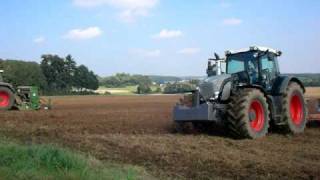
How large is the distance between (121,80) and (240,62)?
93.9m

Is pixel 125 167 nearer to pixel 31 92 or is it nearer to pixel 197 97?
pixel 197 97

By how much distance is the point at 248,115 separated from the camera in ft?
43.3

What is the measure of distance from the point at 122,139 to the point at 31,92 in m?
15.0

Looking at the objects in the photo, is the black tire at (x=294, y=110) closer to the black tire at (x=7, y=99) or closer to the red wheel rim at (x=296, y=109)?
the red wheel rim at (x=296, y=109)

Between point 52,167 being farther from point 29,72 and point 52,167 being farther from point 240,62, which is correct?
point 29,72

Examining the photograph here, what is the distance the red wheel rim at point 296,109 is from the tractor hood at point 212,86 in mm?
2607

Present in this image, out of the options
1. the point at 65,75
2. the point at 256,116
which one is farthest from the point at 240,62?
the point at 65,75

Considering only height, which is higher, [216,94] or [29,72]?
[29,72]

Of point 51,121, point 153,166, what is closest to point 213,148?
point 153,166

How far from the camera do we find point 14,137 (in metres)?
13.9

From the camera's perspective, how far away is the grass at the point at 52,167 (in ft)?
25.2

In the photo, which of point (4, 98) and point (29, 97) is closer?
point (4, 98)

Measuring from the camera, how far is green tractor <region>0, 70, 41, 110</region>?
2555cm

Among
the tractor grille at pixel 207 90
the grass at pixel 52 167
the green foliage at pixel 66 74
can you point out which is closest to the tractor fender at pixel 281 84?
the tractor grille at pixel 207 90
